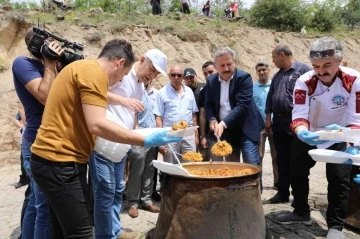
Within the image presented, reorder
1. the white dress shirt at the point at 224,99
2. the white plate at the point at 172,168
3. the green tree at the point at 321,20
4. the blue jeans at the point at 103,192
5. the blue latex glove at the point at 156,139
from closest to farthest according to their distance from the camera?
the blue latex glove at the point at 156,139 → the white plate at the point at 172,168 → the blue jeans at the point at 103,192 → the white dress shirt at the point at 224,99 → the green tree at the point at 321,20

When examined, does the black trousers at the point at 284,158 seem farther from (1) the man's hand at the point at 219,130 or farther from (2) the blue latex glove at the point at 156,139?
(2) the blue latex glove at the point at 156,139

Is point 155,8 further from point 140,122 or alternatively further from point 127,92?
point 127,92

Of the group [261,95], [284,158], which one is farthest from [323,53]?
[261,95]

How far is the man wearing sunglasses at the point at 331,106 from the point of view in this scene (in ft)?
11.9

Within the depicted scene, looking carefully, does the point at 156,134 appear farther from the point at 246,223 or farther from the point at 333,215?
the point at 333,215

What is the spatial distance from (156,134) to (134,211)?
244 cm

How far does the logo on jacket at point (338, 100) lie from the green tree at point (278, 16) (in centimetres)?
1730

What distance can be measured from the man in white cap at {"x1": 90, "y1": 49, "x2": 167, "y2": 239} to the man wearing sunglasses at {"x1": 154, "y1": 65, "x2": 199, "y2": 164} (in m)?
1.54

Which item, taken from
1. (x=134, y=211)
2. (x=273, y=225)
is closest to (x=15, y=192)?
(x=134, y=211)

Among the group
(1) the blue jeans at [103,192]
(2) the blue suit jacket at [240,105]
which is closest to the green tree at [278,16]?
(2) the blue suit jacket at [240,105]

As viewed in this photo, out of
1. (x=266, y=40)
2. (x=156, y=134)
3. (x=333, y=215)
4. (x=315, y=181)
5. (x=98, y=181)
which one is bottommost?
(x=315, y=181)

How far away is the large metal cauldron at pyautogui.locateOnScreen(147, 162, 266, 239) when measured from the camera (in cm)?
308

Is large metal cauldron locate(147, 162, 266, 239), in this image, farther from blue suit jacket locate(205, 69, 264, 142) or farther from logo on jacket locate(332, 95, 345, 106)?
blue suit jacket locate(205, 69, 264, 142)

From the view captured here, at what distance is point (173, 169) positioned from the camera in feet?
10.1
